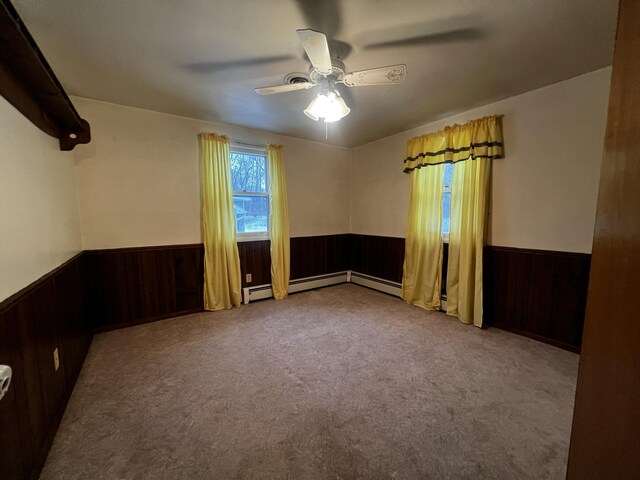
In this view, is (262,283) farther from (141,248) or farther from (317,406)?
(317,406)

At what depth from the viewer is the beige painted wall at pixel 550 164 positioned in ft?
7.08

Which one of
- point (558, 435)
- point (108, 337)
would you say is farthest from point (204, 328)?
point (558, 435)

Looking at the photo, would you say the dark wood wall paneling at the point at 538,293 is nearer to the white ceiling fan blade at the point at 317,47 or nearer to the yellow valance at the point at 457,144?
the yellow valance at the point at 457,144

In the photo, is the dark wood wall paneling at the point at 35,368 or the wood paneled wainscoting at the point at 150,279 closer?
the dark wood wall paneling at the point at 35,368

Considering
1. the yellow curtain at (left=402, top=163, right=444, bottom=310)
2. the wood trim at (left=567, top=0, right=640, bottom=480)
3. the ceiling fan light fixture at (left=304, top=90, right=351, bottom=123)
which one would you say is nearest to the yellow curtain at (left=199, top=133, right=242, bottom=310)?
the ceiling fan light fixture at (left=304, top=90, right=351, bottom=123)

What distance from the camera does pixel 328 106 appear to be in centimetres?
201

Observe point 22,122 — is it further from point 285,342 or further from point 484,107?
point 484,107

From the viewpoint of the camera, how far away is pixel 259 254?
12.2 feet

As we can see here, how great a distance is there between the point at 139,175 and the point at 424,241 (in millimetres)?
3459

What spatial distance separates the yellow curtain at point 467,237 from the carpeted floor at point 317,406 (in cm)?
31

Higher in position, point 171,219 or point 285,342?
point 171,219

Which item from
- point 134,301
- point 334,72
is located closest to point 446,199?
point 334,72

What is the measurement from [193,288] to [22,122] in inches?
86.7

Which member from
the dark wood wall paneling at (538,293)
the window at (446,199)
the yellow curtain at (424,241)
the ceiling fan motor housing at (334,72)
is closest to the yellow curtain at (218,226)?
the ceiling fan motor housing at (334,72)
